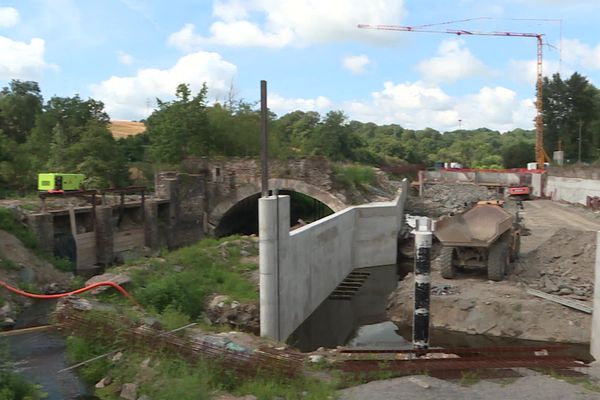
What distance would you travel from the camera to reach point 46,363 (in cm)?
853

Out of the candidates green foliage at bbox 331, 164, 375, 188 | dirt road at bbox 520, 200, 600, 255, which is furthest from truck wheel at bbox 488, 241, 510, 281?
green foliage at bbox 331, 164, 375, 188

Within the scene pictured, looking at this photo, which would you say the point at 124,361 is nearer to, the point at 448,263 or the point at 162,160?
the point at 448,263

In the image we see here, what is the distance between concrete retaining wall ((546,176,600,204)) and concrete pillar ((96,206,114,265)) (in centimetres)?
2887

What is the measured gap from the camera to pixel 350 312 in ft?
44.8

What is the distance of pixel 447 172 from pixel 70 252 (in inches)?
1719

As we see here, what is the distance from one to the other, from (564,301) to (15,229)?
54.9ft

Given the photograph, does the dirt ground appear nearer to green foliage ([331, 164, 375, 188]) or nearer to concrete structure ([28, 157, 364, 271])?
green foliage ([331, 164, 375, 188])

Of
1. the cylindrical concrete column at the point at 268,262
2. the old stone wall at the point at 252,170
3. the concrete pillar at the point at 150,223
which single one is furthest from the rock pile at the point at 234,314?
the concrete pillar at the point at 150,223

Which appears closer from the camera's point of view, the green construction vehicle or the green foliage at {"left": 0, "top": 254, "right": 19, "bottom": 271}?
the green foliage at {"left": 0, "top": 254, "right": 19, "bottom": 271}

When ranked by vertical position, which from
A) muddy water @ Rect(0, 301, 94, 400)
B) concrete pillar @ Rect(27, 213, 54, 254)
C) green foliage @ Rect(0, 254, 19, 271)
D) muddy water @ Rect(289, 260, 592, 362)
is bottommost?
muddy water @ Rect(289, 260, 592, 362)

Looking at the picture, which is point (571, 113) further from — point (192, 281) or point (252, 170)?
point (192, 281)

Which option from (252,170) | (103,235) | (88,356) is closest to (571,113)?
(252,170)

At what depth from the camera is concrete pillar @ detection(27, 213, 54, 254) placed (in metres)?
17.5

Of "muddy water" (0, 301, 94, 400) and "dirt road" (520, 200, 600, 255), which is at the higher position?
"dirt road" (520, 200, 600, 255)
